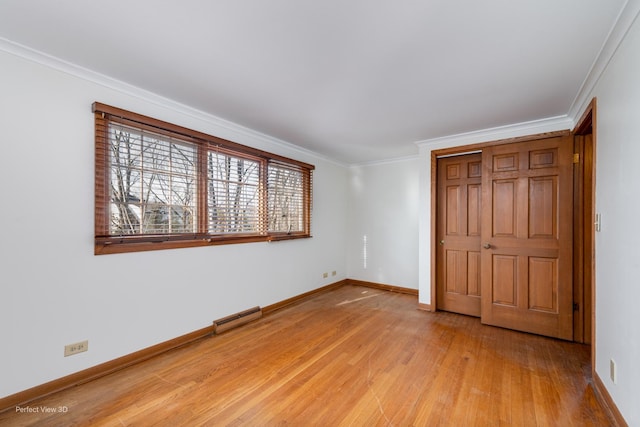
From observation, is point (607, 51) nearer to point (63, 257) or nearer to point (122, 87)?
point (122, 87)

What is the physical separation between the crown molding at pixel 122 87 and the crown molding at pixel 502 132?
232cm

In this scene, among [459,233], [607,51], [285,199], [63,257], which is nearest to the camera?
[607,51]

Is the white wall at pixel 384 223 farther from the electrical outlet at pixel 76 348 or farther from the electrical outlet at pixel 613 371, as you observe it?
the electrical outlet at pixel 76 348

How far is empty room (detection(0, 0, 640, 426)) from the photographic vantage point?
163 cm

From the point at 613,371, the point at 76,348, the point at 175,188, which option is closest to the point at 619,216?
the point at 613,371

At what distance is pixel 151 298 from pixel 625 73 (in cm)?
385

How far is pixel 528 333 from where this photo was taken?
10.2 feet

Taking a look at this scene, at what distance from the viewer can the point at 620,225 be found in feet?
5.49

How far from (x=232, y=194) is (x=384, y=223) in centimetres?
285

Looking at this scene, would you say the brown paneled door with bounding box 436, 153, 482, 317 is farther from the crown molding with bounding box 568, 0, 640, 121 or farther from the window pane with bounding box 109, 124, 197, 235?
the window pane with bounding box 109, 124, 197, 235

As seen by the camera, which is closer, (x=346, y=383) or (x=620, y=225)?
(x=620, y=225)

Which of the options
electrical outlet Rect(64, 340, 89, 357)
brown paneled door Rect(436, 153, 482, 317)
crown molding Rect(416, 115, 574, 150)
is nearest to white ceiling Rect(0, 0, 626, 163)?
crown molding Rect(416, 115, 574, 150)

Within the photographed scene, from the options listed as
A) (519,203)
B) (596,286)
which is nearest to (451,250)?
(519,203)

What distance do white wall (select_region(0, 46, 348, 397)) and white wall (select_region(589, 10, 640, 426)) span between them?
11.0ft
